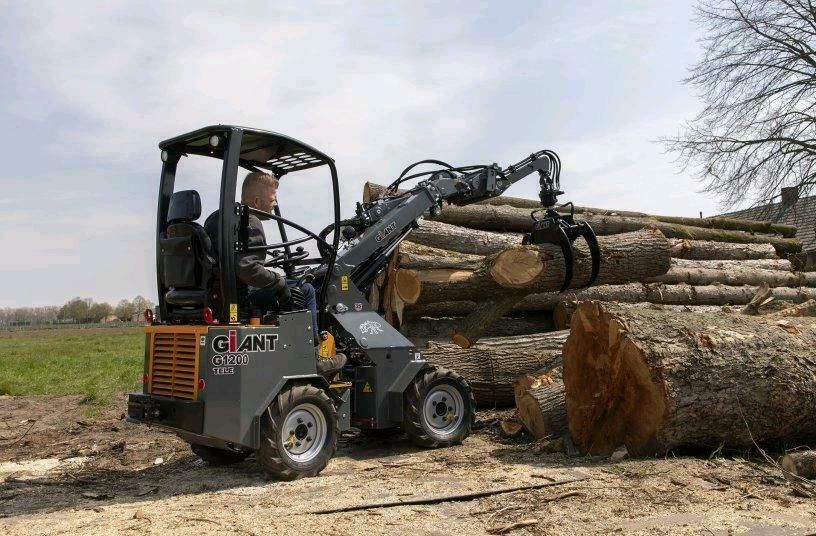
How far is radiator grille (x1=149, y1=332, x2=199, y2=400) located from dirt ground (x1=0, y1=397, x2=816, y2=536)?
76 centimetres

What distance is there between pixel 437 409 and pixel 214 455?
207 centimetres

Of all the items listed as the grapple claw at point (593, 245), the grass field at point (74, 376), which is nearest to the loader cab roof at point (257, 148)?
the grapple claw at point (593, 245)

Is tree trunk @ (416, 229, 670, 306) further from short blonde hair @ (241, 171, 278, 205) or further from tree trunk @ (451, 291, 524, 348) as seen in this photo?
short blonde hair @ (241, 171, 278, 205)

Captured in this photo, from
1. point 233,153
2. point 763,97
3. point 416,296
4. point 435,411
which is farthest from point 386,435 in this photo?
point 763,97

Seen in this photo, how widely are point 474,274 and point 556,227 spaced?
1.11 m

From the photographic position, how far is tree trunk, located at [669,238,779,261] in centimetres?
1256

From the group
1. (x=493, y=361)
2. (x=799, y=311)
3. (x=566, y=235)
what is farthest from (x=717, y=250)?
(x=493, y=361)

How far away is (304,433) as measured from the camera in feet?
19.7

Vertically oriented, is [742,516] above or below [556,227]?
below

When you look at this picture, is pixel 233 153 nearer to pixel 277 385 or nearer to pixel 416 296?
pixel 277 385

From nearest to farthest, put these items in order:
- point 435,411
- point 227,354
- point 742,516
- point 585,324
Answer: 1. point 742,516
2. point 227,354
3. point 585,324
4. point 435,411

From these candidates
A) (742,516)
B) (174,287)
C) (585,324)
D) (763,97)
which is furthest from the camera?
(763,97)

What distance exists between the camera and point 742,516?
4.62 m

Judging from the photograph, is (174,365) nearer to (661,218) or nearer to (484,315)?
(484,315)
